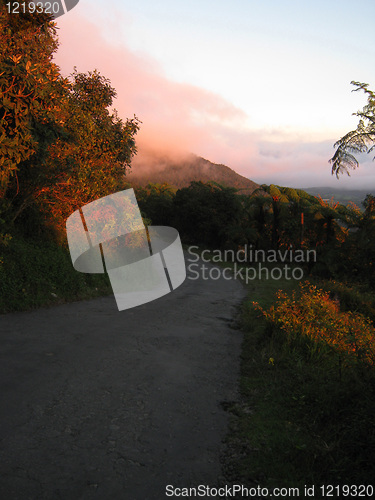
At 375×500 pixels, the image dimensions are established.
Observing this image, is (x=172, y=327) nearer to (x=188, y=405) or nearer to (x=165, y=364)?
Result: (x=165, y=364)

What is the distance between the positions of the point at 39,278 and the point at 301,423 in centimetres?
887

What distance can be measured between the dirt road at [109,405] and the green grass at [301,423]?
1.04 ft

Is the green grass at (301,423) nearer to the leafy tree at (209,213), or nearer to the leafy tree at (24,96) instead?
the leafy tree at (24,96)

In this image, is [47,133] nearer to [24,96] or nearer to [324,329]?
[24,96]

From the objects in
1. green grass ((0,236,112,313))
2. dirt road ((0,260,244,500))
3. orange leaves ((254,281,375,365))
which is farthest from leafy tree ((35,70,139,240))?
orange leaves ((254,281,375,365))

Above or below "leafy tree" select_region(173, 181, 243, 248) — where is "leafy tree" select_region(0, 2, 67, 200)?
above

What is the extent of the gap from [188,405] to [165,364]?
62.5 inches

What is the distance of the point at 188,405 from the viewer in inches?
207

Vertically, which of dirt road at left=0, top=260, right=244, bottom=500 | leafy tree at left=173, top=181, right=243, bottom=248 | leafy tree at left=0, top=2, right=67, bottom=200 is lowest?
dirt road at left=0, top=260, right=244, bottom=500

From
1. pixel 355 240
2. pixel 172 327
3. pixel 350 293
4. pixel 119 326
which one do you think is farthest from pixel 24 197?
pixel 355 240

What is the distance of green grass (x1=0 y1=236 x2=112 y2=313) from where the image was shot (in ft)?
32.9

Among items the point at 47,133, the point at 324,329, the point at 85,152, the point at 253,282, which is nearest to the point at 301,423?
the point at 324,329

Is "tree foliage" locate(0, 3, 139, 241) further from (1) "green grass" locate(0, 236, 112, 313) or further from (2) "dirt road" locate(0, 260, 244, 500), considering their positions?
(2) "dirt road" locate(0, 260, 244, 500)

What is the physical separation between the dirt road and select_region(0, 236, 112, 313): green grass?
2.72 ft
